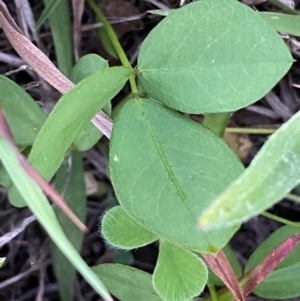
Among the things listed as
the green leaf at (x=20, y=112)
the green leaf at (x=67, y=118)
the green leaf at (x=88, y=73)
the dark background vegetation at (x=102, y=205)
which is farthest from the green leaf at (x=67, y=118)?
the dark background vegetation at (x=102, y=205)

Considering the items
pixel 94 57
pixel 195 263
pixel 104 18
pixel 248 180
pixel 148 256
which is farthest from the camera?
pixel 148 256

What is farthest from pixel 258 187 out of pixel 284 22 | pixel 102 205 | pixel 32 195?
pixel 102 205

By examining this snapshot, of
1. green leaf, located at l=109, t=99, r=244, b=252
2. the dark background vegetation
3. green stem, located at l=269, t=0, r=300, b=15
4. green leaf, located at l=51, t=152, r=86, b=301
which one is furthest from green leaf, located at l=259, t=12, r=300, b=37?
green leaf, located at l=51, t=152, r=86, b=301

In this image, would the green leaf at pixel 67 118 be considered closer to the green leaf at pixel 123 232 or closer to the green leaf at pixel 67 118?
the green leaf at pixel 67 118

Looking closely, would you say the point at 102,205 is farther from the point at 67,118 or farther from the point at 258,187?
the point at 258,187

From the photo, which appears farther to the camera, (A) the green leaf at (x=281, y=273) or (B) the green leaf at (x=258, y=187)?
(A) the green leaf at (x=281, y=273)

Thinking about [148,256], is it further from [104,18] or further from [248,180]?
[248,180]

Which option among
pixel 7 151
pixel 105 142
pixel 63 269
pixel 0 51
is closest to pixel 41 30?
pixel 0 51
